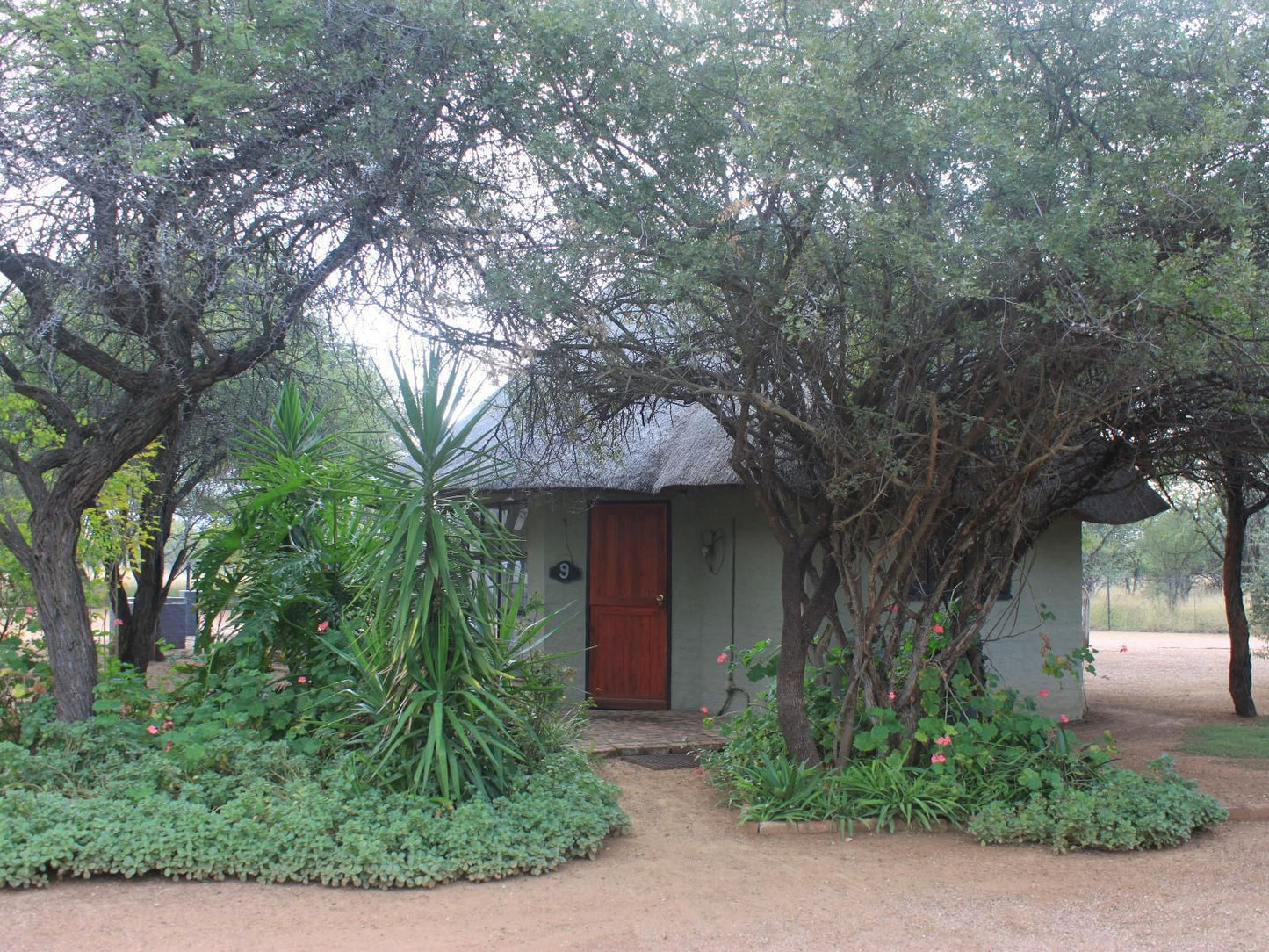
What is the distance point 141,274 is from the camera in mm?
5934

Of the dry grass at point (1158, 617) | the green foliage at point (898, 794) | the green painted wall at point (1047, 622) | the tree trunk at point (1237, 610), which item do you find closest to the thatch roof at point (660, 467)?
the green painted wall at point (1047, 622)

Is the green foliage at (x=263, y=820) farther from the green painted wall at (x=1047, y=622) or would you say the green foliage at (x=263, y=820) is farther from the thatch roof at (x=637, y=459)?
the green painted wall at (x=1047, y=622)

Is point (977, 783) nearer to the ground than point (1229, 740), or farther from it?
farther from it

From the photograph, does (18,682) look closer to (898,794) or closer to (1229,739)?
(898,794)

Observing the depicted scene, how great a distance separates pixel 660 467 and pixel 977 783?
4487 mm

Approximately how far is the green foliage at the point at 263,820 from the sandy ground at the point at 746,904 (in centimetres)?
10

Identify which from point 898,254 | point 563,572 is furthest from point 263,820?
point 563,572

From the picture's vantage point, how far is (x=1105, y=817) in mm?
5520

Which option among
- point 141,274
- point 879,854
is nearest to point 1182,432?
point 879,854

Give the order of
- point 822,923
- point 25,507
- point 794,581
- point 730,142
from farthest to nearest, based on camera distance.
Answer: point 25,507, point 794,581, point 730,142, point 822,923

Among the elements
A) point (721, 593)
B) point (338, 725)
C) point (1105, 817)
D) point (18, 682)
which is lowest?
point (1105, 817)

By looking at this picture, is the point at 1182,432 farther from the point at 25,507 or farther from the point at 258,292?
the point at 25,507

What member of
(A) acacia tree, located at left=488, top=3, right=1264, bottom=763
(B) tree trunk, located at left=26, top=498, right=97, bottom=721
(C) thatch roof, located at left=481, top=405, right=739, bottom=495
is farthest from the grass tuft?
(B) tree trunk, located at left=26, top=498, right=97, bottom=721

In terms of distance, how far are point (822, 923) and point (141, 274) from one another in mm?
4941
